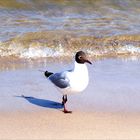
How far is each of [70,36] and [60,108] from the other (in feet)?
13.4

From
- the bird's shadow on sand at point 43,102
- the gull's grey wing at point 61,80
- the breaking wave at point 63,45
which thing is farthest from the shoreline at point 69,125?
the breaking wave at point 63,45

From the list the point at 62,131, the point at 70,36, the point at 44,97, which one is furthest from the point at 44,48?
the point at 62,131

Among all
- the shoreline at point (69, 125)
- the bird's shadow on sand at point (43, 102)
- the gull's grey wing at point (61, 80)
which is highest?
the gull's grey wing at point (61, 80)

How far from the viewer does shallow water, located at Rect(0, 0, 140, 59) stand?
9617mm

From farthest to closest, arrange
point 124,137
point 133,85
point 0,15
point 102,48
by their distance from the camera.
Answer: point 0,15, point 102,48, point 133,85, point 124,137

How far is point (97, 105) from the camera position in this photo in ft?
20.9

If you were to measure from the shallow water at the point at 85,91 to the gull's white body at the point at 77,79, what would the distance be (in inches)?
12.2

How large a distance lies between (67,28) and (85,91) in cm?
396

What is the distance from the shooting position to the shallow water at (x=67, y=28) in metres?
9.62

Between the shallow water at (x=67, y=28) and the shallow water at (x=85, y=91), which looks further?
the shallow water at (x=67, y=28)

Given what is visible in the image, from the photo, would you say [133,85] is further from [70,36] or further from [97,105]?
[70,36]

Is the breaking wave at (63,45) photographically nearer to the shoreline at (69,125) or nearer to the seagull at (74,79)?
the seagull at (74,79)

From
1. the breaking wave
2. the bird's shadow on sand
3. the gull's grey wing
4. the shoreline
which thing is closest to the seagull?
the gull's grey wing

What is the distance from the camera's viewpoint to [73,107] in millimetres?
6336
